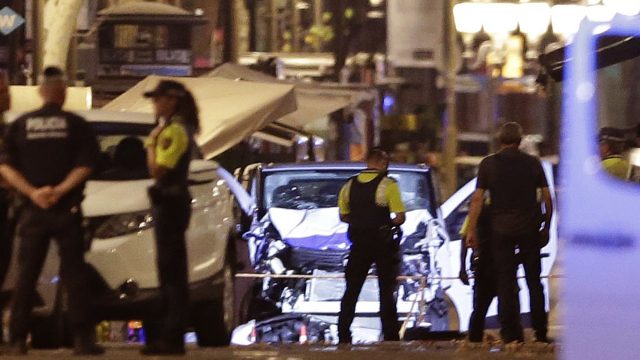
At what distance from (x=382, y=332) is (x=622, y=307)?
7.19 m

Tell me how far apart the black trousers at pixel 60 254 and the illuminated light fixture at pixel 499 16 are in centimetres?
3403

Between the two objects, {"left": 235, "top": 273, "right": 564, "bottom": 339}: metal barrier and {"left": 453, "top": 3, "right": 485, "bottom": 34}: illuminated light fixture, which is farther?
{"left": 453, "top": 3, "right": 485, "bottom": 34}: illuminated light fixture

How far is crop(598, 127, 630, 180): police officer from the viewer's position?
809 cm

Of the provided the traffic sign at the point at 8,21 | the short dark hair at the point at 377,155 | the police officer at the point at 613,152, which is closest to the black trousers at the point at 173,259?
the police officer at the point at 613,152

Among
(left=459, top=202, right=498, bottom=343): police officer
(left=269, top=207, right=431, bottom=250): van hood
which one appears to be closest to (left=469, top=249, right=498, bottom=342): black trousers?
(left=459, top=202, right=498, bottom=343): police officer

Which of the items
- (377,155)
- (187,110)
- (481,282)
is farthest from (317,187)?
(187,110)

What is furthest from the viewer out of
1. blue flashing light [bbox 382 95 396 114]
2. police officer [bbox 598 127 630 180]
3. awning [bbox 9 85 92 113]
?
blue flashing light [bbox 382 95 396 114]

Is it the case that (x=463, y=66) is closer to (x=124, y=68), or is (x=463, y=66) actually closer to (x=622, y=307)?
(x=124, y=68)

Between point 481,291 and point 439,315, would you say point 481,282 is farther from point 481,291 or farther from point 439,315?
point 439,315

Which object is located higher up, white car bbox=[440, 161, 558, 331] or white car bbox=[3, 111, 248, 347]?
white car bbox=[3, 111, 248, 347]

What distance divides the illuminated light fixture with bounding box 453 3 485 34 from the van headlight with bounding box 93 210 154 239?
106 feet

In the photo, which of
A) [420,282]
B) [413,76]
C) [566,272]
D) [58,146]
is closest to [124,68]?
[420,282]

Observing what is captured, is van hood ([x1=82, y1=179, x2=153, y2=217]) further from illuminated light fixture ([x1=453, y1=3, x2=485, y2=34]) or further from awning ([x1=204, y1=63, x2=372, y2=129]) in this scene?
illuminated light fixture ([x1=453, y1=3, x2=485, y2=34])

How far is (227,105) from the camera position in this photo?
19.3 m
